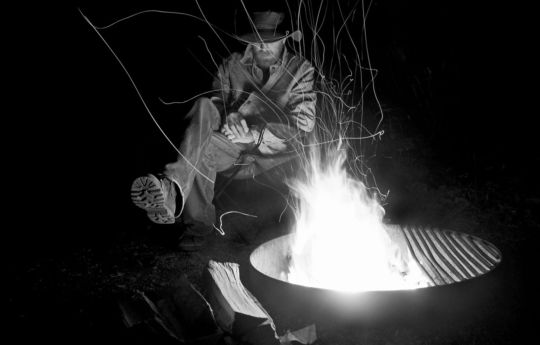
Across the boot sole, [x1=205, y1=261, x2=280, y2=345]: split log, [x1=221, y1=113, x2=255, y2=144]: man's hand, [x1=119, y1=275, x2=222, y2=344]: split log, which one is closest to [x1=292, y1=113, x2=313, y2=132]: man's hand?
[x1=221, y1=113, x2=255, y2=144]: man's hand

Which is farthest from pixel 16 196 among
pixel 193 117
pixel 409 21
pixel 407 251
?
pixel 409 21

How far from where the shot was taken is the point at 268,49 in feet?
14.1

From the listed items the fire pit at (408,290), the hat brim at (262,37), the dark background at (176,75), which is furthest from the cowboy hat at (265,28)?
the dark background at (176,75)

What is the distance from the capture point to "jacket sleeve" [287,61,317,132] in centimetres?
417

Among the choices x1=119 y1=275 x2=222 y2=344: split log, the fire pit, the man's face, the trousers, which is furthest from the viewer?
the man's face

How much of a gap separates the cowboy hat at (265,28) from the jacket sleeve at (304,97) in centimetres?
35

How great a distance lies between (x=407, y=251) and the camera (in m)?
3.38

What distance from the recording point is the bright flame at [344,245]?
3098 millimetres

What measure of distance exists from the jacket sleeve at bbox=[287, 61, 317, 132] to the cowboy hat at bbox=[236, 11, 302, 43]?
1.16ft

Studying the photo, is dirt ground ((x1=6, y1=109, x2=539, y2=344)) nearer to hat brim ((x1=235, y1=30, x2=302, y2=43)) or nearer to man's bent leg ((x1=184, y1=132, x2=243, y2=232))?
man's bent leg ((x1=184, y1=132, x2=243, y2=232))

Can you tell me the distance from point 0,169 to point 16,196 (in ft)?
2.79

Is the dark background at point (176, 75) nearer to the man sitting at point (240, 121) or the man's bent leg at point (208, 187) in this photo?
the man sitting at point (240, 121)

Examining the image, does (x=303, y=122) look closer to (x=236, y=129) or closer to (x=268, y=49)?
(x=236, y=129)

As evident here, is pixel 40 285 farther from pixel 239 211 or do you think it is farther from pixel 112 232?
pixel 239 211
